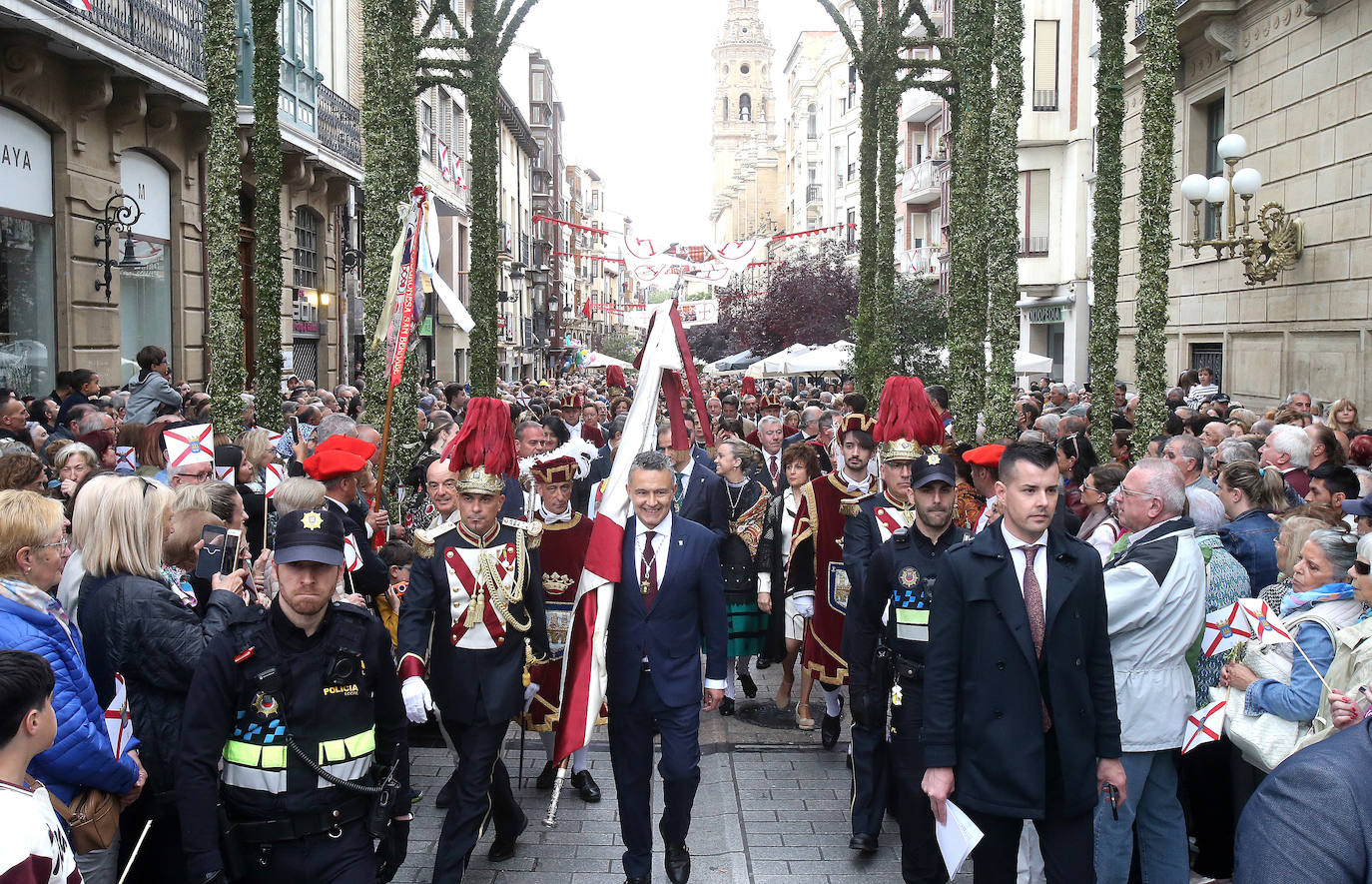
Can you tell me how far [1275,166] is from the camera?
16172mm

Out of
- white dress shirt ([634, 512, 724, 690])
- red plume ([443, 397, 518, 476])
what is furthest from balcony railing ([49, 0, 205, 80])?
white dress shirt ([634, 512, 724, 690])

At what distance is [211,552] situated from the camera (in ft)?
16.8

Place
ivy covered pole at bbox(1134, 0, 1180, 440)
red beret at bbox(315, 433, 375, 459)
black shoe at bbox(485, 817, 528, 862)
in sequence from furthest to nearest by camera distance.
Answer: ivy covered pole at bbox(1134, 0, 1180, 440), red beret at bbox(315, 433, 375, 459), black shoe at bbox(485, 817, 528, 862)

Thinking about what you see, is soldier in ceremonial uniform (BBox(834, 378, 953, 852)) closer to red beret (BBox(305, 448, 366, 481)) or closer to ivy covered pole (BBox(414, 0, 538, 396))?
red beret (BBox(305, 448, 366, 481))

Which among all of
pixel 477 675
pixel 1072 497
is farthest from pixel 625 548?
pixel 1072 497

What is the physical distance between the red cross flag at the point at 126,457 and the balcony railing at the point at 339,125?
44.1 feet

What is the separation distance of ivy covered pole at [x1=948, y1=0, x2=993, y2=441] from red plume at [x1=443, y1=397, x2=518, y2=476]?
6.79 m

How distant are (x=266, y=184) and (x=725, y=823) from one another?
6.36m

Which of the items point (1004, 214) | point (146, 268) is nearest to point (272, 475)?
point (1004, 214)

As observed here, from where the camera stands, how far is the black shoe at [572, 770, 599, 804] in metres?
6.83

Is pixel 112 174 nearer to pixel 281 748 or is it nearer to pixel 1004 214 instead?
pixel 1004 214

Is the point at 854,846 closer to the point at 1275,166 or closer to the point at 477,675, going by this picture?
the point at 477,675

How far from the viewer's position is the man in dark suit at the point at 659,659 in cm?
551

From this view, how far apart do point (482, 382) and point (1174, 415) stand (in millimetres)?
7446
